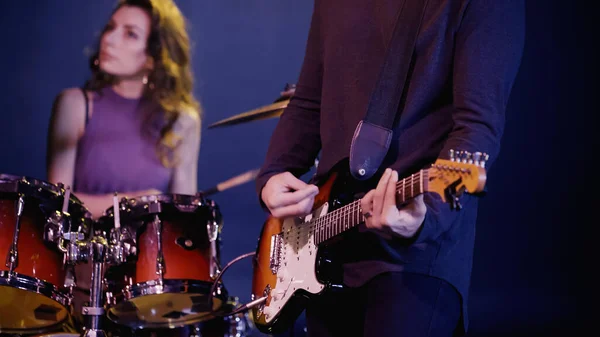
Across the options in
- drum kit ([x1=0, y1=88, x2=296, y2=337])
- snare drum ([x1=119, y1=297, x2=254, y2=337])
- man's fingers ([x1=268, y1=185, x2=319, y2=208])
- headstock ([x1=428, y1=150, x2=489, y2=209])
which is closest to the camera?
headstock ([x1=428, y1=150, x2=489, y2=209])

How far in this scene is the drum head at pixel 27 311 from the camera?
9.82 feet

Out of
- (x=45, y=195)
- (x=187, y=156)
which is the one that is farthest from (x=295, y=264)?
(x=187, y=156)

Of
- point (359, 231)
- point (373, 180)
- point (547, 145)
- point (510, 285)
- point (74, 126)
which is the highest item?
point (74, 126)

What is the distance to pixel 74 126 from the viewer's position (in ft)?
15.6

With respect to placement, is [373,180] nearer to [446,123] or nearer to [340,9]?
Answer: [446,123]

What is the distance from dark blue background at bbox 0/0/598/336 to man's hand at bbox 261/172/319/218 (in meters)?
2.72

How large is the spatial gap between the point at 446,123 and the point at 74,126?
3614mm

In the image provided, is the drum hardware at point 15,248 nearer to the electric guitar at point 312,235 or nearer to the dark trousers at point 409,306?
the electric guitar at point 312,235

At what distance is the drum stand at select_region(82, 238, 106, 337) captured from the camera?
9.27 ft

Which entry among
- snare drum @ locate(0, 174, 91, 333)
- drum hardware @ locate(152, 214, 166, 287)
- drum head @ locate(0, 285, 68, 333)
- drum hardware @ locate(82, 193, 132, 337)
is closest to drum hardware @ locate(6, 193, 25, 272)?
snare drum @ locate(0, 174, 91, 333)

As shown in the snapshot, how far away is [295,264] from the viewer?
210cm

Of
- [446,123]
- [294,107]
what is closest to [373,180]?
[446,123]

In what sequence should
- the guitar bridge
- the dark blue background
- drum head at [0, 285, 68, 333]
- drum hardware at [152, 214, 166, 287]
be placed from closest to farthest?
the guitar bridge < drum head at [0, 285, 68, 333] < drum hardware at [152, 214, 166, 287] < the dark blue background

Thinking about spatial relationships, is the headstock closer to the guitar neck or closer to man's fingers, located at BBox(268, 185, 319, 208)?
the guitar neck
